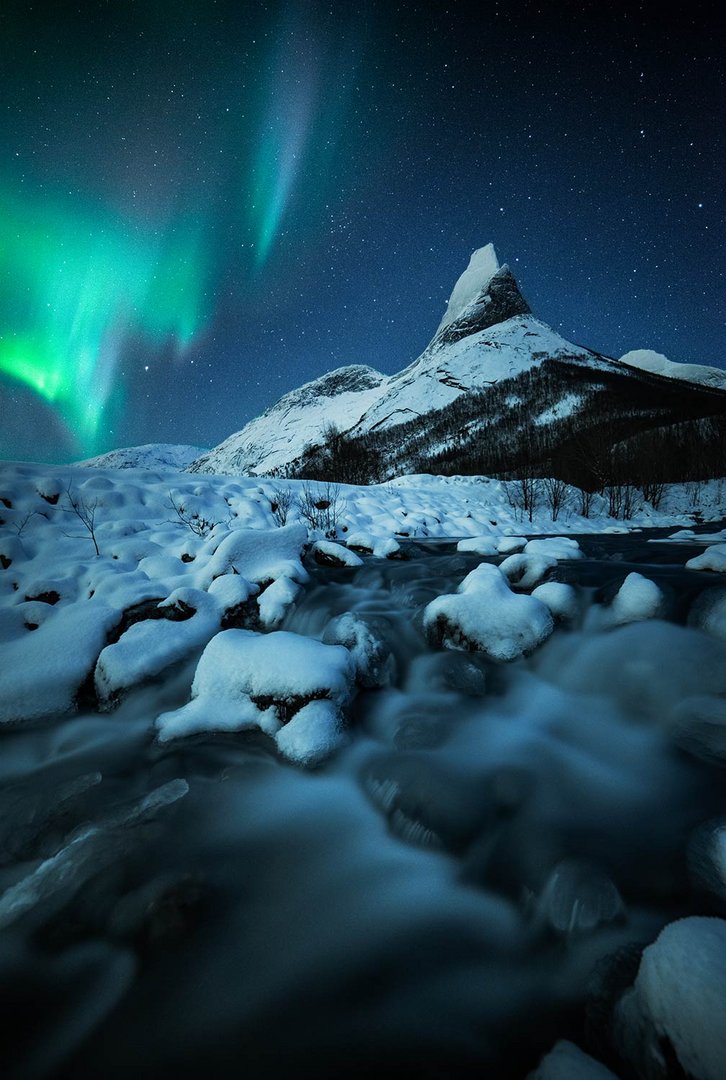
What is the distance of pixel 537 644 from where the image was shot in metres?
2.63

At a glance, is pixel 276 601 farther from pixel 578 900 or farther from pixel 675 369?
pixel 675 369

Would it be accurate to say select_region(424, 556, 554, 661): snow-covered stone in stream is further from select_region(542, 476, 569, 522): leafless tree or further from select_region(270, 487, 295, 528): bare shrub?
select_region(542, 476, 569, 522): leafless tree

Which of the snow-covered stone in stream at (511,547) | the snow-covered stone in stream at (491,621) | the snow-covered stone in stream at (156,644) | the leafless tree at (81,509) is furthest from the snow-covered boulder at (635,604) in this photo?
the leafless tree at (81,509)

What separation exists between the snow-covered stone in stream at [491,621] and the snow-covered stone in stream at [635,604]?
47 centimetres

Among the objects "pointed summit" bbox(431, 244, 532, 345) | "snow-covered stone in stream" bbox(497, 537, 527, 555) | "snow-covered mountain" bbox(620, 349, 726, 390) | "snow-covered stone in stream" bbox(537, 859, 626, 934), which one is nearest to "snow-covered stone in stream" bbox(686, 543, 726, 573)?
"snow-covered stone in stream" bbox(497, 537, 527, 555)

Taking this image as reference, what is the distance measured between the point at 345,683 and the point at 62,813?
1379 millimetres

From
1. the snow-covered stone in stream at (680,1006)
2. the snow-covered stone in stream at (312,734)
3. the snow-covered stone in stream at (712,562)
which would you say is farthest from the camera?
the snow-covered stone in stream at (712,562)

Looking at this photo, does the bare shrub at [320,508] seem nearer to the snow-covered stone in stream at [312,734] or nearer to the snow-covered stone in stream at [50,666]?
the snow-covered stone in stream at [50,666]

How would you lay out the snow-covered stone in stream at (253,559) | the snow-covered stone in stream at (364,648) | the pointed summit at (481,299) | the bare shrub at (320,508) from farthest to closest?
1. the pointed summit at (481,299)
2. the bare shrub at (320,508)
3. the snow-covered stone in stream at (253,559)
4. the snow-covered stone in stream at (364,648)

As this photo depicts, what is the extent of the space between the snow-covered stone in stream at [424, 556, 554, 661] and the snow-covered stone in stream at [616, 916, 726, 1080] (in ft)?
5.65

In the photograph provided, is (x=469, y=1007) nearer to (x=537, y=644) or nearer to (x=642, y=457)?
(x=537, y=644)

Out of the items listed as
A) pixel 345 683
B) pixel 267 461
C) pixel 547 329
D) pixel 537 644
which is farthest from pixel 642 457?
pixel 267 461

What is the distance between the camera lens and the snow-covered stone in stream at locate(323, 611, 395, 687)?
2500 millimetres

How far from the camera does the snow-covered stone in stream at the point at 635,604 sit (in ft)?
8.75
